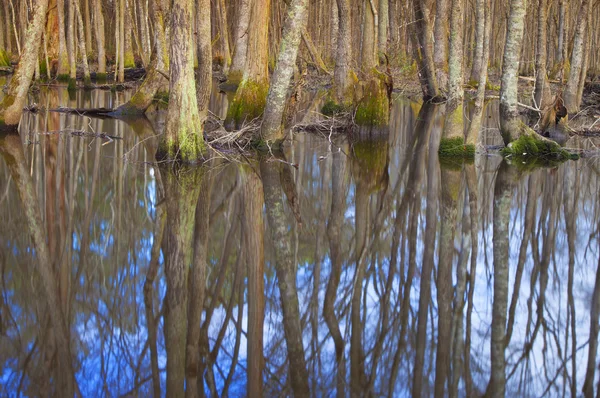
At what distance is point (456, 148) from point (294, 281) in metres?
7.39

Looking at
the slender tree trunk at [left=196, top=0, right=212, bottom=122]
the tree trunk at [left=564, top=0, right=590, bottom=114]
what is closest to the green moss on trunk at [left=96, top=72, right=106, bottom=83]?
the slender tree trunk at [left=196, top=0, right=212, bottom=122]

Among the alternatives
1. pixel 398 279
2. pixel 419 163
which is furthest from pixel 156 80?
pixel 398 279

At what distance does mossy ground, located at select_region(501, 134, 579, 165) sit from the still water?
71.9 inches

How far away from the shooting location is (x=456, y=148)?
12.4 meters

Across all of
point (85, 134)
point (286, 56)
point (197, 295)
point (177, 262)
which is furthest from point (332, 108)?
point (197, 295)

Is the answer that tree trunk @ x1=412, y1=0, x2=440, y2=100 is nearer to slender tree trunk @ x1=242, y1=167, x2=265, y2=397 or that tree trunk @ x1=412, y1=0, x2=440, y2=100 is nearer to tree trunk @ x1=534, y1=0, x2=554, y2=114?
tree trunk @ x1=534, y1=0, x2=554, y2=114

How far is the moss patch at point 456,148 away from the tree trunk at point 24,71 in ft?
26.5

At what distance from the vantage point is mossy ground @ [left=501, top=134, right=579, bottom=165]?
12.5 metres

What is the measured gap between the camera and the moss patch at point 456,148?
1233 centimetres

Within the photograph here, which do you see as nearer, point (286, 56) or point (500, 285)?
point (500, 285)

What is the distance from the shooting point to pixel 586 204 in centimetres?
884

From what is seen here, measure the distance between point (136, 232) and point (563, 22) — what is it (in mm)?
15717

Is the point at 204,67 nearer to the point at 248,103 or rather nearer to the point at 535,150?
the point at 248,103

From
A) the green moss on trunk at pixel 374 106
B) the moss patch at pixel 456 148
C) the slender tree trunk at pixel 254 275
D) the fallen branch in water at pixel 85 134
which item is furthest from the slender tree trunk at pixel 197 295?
the green moss on trunk at pixel 374 106
